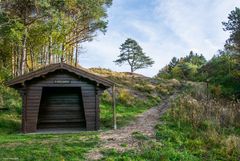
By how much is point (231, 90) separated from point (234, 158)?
1976cm

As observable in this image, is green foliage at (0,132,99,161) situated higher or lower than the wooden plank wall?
lower

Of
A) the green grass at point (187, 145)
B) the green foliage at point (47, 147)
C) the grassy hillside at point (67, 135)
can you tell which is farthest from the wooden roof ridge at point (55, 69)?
the green grass at point (187, 145)

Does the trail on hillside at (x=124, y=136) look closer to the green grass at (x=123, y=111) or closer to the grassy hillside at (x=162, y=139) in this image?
the grassy hillside at (x=162, y=139)

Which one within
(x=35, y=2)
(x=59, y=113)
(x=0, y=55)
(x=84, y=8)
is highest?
(x=84, y=8)

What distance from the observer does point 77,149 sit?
12047 mm

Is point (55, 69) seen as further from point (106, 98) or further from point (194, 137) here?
point (106, 98)

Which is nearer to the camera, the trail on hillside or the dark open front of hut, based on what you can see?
the trail on hillside

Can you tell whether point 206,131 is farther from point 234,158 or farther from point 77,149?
point 77,149

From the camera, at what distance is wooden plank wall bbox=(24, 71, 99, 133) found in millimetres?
16984

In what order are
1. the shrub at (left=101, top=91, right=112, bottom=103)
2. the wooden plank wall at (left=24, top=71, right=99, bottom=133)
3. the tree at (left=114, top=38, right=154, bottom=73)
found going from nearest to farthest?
the wooden plank wall at (left=24, top=71, right=99, bottom=133), the shrub at (left=101, top=91, right=112, bottom=103), the tree at (left=114, top=38, right=154, bottom=73)

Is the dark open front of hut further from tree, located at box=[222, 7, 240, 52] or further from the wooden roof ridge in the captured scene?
tree, located at box=[222, 7, 240, 52]

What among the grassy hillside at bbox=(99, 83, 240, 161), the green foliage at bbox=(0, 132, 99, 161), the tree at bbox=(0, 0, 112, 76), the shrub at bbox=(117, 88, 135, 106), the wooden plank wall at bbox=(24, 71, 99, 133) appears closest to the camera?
the green foliage at bbox=(0, 132, 99, 161)

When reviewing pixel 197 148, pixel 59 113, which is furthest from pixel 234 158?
pixel 59 113

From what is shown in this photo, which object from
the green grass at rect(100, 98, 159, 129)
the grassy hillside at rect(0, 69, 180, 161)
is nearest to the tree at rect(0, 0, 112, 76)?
the grassy hillside at rect(0, 69, 180, 161)
